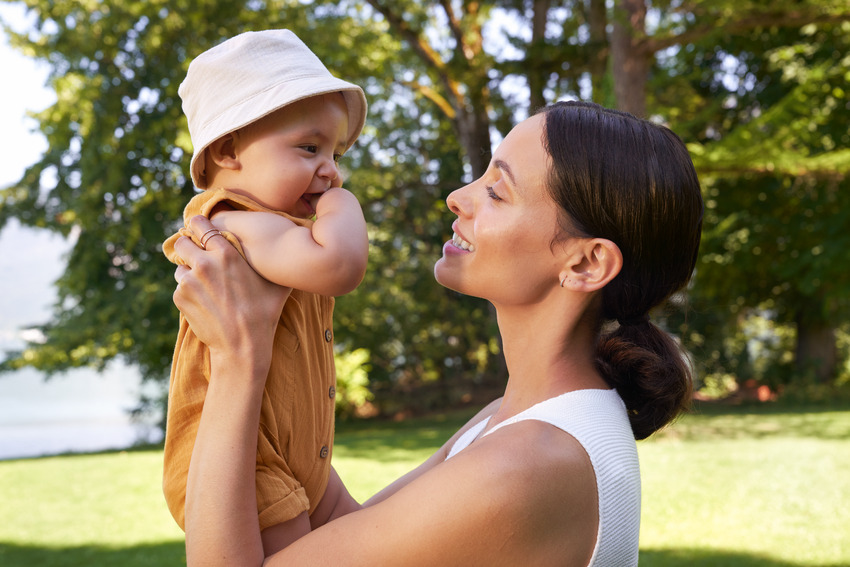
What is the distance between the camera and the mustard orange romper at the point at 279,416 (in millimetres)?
1374

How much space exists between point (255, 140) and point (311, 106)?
0.14m

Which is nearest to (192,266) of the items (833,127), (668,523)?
(668,523)

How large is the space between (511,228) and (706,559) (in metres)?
5.84

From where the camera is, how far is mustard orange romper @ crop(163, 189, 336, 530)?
1374 millimetres

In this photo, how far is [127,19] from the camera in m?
14.2

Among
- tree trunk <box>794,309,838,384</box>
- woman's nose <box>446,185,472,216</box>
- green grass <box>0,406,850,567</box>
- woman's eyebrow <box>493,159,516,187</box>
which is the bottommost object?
tree trunk <box>794,309,838,384</box>

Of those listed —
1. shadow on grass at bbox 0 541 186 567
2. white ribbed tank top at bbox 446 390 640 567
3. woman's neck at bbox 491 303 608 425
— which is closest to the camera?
white ribbed tank top at bbox 446 390 640 567

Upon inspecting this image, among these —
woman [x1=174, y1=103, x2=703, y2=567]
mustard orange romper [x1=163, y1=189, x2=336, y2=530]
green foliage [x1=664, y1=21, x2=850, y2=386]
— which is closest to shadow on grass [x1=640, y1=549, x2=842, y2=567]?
woman [x1=174, y1=103, x2=703, y2=567]

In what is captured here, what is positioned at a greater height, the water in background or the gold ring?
the gold ring

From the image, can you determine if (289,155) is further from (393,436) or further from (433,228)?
(433,228)

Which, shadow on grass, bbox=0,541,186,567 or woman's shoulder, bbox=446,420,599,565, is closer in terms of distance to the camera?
woman's shoulder, bbox=446,420,599,565

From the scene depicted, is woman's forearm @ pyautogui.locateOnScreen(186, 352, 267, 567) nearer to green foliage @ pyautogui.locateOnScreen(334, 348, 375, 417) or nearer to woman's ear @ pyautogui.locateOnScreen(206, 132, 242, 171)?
woman's ear @ pyautogui.locateOnScreen(206, 132, 242, 171)

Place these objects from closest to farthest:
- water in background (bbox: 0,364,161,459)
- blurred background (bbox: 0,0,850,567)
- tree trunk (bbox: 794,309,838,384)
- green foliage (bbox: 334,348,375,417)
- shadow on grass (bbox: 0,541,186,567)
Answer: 1. shadow on grass (bbox: 0,541,186,567)
2. blurred background (bbox: 0,0,850,567)
3. green foliage (bbox: 334,348,375,417)
4. water in background (bbox: 0,364,161,459)
5. tree trunk (bbox: 794,309,838,384)

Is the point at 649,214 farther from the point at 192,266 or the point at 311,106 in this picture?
the point at 192,266
